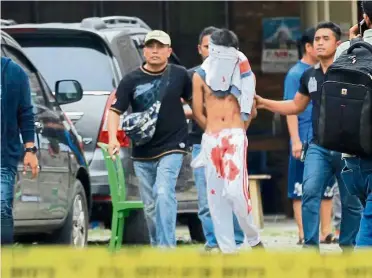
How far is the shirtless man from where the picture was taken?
10.2 meters

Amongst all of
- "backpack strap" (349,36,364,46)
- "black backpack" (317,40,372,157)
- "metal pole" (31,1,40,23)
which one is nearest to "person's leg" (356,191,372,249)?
"black backpack" (317,40,372,157)

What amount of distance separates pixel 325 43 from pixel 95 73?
8.14ft

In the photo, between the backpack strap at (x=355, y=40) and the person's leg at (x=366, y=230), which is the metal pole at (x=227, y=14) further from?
the person's leg at (x=366, y=230)

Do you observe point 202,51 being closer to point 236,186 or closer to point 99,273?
point 236,186

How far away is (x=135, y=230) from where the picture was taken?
1228 cm

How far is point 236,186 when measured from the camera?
1012 cm

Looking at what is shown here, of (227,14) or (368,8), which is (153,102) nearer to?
(368,8)

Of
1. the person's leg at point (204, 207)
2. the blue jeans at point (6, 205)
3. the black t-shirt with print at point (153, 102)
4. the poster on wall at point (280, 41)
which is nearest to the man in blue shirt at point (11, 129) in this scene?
the blue jeans at point (6, 205)

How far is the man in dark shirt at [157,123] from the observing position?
10500mm

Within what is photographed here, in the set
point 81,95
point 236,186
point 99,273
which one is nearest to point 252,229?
point 236,186

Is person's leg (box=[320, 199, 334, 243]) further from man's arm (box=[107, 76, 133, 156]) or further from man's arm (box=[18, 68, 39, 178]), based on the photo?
man's arm (box=[18, 68, 39, 178])

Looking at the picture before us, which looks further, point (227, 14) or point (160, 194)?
point (227, 14)

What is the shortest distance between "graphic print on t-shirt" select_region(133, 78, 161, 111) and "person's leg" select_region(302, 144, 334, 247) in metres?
1.23

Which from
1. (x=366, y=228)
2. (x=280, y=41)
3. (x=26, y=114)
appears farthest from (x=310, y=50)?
(x=280, y=41)
